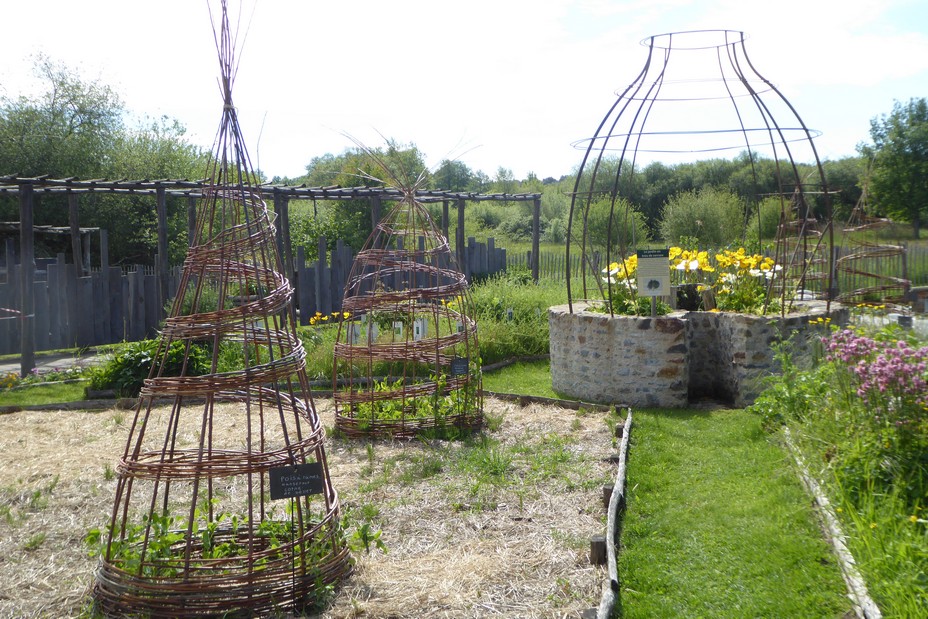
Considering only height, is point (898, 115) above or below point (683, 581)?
above

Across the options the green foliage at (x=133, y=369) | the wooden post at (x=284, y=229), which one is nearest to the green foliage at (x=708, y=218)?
the wooden post at (x=284, y=229)

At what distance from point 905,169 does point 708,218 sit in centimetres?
883

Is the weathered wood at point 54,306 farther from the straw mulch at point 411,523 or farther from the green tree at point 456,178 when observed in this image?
the green tree at point 456,178

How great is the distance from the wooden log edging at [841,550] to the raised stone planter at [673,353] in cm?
223

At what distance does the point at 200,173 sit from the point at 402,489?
26.4 m

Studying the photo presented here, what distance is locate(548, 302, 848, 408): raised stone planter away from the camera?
7188 mm

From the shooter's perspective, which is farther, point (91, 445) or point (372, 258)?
point (372, 258)

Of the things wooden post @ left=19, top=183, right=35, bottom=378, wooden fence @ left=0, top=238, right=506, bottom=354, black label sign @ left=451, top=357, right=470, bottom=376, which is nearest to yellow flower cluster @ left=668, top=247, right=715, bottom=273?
black label sign @ left=451, top=357, right=470, bottom=376

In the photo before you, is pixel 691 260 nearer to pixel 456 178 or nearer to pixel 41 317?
pixel 41 317

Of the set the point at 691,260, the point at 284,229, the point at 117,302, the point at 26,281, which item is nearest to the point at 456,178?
the point at 284,229

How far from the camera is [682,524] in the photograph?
4551mm

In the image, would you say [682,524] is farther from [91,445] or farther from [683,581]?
[91,445]

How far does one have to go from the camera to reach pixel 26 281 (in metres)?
9.28

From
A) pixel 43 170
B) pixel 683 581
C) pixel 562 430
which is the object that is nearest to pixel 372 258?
pixel 562 430
